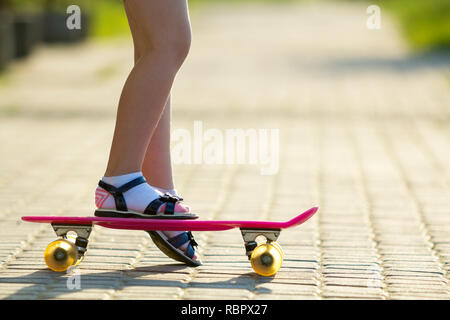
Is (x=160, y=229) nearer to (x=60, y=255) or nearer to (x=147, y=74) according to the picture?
(x=60, y=255)

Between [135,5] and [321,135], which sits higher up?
[135,5]

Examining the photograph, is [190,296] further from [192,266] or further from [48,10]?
[48,10]

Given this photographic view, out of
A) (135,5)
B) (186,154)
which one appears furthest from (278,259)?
(186,154)

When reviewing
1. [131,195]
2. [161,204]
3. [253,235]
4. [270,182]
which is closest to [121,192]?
[131,195]

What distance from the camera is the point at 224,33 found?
2991 cm

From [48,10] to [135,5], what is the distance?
20.8 metres

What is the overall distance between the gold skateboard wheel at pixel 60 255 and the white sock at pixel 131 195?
0.69 ft

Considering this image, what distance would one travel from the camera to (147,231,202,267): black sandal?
3861 millimetres

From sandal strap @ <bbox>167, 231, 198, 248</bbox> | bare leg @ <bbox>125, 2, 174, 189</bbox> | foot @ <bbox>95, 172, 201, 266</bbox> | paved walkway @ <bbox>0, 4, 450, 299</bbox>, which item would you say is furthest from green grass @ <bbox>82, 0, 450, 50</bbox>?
foot @ <bbox>95, 172, 201, 266</bbox>

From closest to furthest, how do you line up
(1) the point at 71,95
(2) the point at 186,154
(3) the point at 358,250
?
(3) the point at 358,250
(2) the point at 186,154
(1) the point at 71,95

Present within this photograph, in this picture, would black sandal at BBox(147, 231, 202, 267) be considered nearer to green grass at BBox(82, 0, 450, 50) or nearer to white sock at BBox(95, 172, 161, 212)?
white sock at BBox(95, 172, 161, 212)

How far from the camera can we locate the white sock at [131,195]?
3.80 meters

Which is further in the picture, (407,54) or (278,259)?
(407,54)

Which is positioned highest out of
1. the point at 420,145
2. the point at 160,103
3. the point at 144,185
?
the point at 160,103
